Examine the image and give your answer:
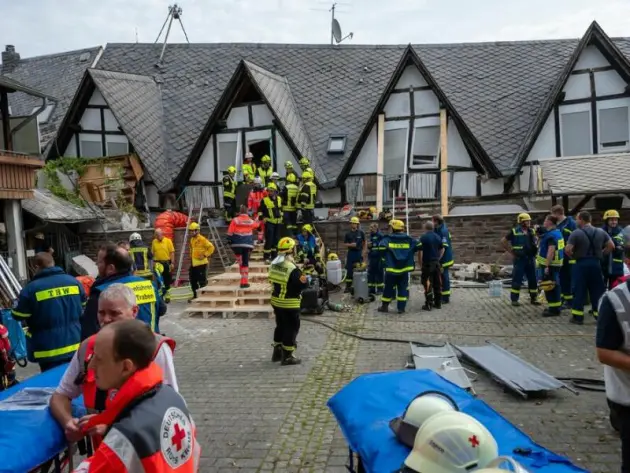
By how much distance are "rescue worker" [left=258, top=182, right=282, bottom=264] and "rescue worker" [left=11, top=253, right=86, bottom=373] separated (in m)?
8.55

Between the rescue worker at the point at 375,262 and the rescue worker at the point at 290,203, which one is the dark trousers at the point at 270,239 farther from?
the rescue worker at the point at 375,262

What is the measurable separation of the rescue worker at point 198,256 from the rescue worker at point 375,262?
3836 mm

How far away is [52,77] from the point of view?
81.3ft

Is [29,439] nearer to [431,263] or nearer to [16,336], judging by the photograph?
[16,336]

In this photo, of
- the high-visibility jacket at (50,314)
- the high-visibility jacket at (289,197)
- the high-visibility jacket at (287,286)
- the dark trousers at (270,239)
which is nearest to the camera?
the high-visibility jacket at (50,314)

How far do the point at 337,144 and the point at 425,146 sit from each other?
3039mm

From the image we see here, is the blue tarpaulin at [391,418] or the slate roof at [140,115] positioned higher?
the slate roof at [140,115]

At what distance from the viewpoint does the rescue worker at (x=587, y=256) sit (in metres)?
9.38

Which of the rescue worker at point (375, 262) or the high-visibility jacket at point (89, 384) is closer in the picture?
the high-visibility jacket at point (89, 384)

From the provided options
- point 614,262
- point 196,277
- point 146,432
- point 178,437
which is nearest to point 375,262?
point 196,277

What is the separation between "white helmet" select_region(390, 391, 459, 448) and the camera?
2758mm

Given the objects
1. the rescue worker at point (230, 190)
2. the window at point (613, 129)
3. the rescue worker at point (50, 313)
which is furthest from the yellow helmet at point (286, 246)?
the window at point (613, 129)

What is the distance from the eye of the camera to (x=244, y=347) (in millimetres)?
9109

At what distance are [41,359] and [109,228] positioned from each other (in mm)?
13046
